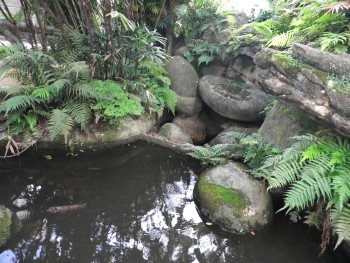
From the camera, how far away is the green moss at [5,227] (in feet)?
9.45

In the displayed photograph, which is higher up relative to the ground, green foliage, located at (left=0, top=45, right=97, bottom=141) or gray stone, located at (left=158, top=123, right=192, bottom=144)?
green foliage, located at (left=0, top=45, right=97, bottom=141)

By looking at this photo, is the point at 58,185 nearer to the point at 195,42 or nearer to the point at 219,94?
the point at 219,94

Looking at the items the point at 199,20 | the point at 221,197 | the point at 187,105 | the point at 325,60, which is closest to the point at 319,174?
the point at 221,197

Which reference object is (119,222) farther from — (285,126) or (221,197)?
(285,126)

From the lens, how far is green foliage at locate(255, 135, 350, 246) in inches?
114

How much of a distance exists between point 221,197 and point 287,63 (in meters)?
1.99

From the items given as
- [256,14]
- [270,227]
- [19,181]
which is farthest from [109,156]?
[256,14]

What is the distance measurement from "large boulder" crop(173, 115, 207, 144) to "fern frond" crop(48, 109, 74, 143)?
2461 millimetres

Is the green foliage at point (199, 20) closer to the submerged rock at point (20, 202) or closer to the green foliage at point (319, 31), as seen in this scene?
the green foliage at point (319, 31)

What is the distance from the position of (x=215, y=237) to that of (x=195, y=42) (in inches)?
199

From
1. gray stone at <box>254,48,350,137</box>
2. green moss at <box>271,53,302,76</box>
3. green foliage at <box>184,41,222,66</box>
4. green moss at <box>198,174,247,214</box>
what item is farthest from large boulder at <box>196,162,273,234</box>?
green foliage at <box>184,41,222,66</box>

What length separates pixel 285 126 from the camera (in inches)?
166

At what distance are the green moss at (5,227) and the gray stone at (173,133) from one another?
2977 mm

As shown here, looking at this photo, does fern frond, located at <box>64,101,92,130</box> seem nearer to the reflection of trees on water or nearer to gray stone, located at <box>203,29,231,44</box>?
the reflection of trees on water
